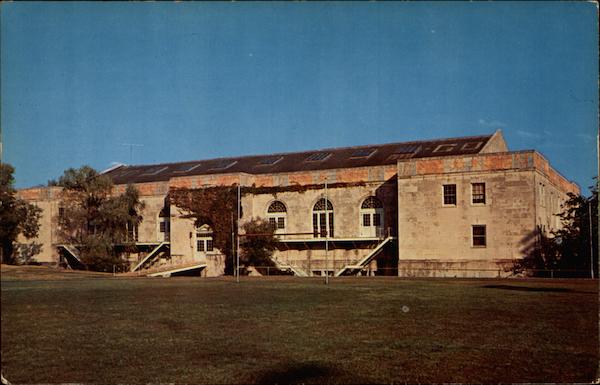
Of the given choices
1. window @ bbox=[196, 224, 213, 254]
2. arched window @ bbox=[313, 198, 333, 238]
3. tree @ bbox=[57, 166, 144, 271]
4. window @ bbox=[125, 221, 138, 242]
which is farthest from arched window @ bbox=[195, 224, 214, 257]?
arched window @ bbox=[313, 198, 333, 238]

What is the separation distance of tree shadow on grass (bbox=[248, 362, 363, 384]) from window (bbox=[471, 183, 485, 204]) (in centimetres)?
2947

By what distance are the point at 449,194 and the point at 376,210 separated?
566cm

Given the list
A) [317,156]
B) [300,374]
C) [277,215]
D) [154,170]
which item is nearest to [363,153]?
[317,156]

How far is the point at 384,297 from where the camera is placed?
20.7 metres

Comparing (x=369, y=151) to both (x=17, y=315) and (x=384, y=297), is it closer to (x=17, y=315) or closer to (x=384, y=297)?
(x=384, y=297)

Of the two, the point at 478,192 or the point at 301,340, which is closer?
the point at 301,340

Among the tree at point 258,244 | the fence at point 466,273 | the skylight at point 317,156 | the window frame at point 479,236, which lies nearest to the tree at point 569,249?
the fence at point 466,273

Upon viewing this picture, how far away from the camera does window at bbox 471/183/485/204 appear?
37237 mm

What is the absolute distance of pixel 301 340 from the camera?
38.8 ft

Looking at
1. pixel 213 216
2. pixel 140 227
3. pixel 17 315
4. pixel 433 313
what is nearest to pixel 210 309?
pixel 17 315

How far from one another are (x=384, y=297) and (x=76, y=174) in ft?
114

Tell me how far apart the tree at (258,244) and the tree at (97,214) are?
411 inches

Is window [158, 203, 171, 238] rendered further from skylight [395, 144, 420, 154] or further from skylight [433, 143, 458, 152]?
skylight [433, 143, 458, 152]

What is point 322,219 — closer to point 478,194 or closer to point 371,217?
point 371,217
